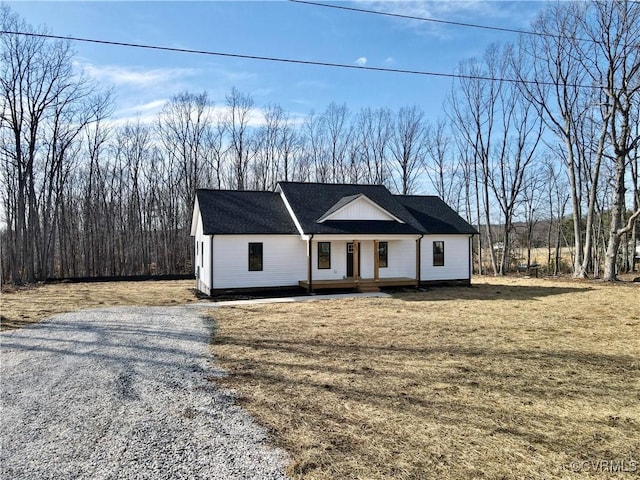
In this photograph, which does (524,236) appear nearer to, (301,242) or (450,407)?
(301,242)

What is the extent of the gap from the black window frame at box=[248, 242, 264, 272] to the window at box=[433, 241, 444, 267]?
8.34 meters

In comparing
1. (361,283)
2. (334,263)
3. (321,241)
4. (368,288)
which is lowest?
(368,288)

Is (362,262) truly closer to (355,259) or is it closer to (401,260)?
(355,259)

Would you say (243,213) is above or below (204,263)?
above

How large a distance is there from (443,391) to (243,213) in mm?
13663

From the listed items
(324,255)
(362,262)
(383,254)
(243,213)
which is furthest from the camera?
(383,254)

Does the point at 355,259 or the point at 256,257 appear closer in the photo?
the point at 256,257

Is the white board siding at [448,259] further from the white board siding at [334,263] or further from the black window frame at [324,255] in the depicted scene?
the black window frame at [324,255]

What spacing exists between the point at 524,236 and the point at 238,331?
37.3 m

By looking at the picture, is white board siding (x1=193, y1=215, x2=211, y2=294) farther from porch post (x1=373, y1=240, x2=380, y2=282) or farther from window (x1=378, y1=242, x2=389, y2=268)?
window (x1=378, y1=242, x2=389, y2=268)

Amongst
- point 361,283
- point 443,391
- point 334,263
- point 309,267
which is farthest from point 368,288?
point 443,391

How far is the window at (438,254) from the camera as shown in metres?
19.5

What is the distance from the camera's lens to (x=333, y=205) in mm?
18781

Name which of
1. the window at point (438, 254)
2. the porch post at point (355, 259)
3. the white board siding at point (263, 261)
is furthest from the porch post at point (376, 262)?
the window at point (438, 254)
